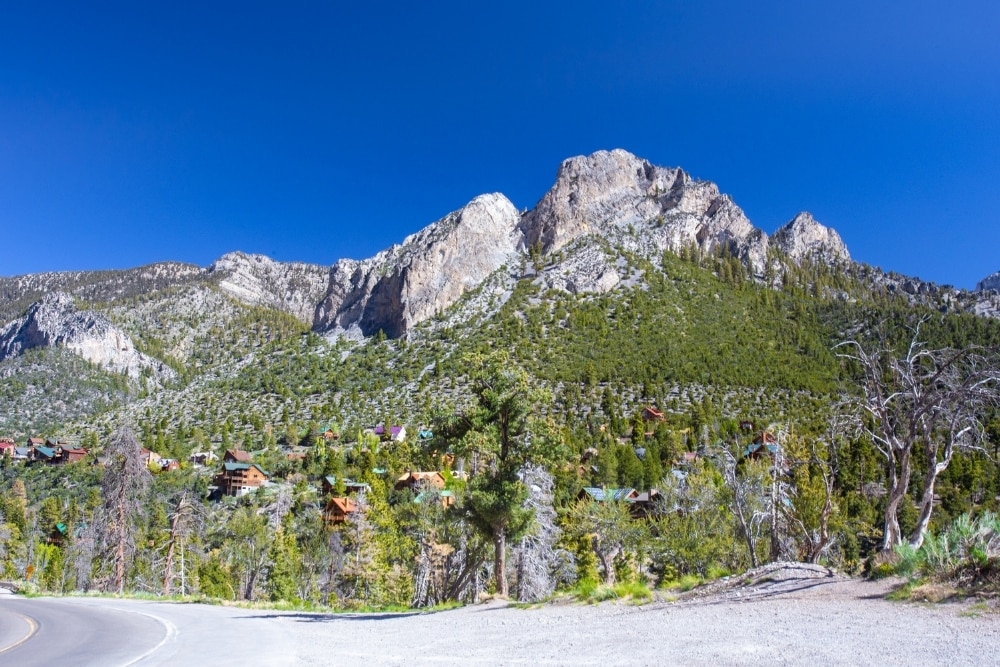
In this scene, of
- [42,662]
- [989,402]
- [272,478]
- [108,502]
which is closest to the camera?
[42,662]

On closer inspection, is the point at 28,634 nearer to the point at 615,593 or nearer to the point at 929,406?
the point at 615,593

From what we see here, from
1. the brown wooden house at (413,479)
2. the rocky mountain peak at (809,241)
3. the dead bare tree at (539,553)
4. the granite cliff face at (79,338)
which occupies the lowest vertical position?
the dead bare tree at (539,553)

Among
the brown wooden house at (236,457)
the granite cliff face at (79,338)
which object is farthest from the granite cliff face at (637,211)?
the granite cliff face at (79,338)

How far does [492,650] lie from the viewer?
8531 mm

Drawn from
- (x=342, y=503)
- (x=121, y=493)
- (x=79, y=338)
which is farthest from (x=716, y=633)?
(x=79, y=338)

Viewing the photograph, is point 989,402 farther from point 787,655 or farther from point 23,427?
point 23,427

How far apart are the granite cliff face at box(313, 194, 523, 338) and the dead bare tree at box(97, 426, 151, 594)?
8680 centimetres

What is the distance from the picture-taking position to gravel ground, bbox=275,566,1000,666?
6523 mm

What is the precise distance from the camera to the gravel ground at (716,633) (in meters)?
6.52

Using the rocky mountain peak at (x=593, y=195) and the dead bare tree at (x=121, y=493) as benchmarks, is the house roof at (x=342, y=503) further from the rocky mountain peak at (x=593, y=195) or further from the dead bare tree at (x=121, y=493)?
the rocky mountain peak at (x=593, y=195)

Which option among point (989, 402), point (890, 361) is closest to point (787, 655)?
point (890, 361)

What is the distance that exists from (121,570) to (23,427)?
118215mm

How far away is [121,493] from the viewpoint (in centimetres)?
2462

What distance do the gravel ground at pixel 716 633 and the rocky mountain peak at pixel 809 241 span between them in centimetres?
14459
